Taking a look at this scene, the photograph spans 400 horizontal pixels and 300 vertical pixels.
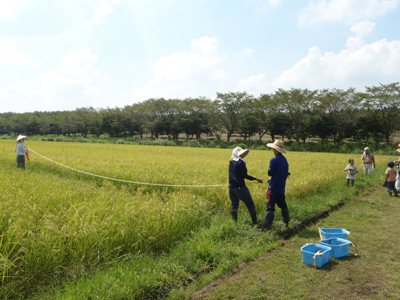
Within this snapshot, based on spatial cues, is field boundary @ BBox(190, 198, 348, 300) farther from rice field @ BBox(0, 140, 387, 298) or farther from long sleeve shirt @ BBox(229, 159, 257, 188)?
long sleeve shirt @ BBox(229, 159, 257, 188)

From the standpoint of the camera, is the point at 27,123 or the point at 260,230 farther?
the point at 27,123

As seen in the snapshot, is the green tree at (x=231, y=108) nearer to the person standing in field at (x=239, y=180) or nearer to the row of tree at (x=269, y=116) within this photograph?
the row of tree at (x=269, y=116)

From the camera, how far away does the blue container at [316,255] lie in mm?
5039

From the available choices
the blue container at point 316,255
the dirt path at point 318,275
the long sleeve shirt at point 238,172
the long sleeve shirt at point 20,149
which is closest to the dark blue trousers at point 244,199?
the long sleeve shirt at point 238,172

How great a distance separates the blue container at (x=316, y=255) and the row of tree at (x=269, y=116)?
157 feet

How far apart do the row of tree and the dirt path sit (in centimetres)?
4603

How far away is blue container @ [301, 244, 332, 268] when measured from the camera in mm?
5039

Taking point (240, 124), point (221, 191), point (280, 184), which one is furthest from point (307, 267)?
point (240, 124)

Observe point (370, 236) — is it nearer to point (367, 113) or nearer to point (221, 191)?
point (221, 191)

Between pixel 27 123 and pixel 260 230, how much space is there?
96937 millimetres

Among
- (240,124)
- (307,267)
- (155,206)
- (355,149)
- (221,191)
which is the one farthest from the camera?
(240,124)

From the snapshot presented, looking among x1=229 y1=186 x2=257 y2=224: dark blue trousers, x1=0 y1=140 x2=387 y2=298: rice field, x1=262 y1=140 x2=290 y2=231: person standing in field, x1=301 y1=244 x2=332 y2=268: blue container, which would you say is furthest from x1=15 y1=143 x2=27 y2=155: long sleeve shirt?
x1=301 y1=244 x2=332 y2=268: blue container

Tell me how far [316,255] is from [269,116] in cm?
5140

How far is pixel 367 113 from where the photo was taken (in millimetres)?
48219
